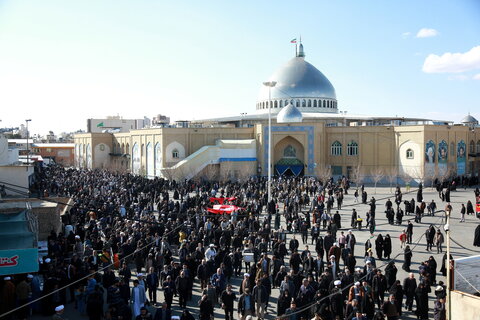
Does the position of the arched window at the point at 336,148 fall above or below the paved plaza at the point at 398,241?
above

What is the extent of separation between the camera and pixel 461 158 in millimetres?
38812

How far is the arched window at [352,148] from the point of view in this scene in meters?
40.5

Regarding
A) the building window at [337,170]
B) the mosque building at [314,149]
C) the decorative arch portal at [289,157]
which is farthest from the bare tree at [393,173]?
the decorative arch portal at [289,157]

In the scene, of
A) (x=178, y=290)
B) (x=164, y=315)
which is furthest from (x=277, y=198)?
(x=164, y=315)

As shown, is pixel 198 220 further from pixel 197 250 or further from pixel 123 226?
pixel 197 250

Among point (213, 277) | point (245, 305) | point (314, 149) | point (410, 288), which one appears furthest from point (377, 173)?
point (245, 305)

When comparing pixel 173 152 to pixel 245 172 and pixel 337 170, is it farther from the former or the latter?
pixel 337 170

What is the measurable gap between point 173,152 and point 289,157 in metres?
10.1

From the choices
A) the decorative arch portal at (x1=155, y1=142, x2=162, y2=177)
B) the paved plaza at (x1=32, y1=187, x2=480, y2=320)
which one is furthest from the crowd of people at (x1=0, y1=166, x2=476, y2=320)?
the decorative arch portal at (x1=155, y1=142, x2=162, y2=177)

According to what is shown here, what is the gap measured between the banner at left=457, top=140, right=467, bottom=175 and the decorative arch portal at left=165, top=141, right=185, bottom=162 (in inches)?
897

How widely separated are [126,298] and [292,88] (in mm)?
41757

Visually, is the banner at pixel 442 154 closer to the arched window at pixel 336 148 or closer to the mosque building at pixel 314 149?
the mosque building at pixel 314 149

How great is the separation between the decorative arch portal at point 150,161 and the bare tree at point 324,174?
584 inches

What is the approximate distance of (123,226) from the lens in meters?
15.8
